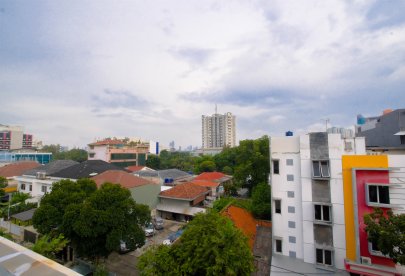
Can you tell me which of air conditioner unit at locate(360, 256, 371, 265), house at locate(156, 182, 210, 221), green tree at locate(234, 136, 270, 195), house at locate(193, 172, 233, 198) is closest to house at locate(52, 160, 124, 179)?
house at locate(156, 182, 210, 221)

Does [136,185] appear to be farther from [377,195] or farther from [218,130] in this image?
[218,130]

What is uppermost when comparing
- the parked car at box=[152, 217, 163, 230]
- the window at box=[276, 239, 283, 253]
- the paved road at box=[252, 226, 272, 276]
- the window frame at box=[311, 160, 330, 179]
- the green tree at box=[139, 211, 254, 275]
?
the window frame at box=[311, 160, 330, 179]

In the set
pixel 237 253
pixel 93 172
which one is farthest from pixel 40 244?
pixel 93 172

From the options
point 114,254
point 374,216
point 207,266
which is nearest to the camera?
point 207,266

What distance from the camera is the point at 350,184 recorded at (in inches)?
487

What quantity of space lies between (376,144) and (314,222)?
14.8 meters

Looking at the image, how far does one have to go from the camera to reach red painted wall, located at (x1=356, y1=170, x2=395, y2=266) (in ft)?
37.4

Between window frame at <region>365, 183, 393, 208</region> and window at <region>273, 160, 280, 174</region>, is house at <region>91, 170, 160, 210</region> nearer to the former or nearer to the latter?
window at <region>273, 160, 280, 174</region>

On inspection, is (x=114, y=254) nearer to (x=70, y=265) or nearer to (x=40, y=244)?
(x=70, y=265)

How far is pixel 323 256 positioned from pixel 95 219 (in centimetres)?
1380

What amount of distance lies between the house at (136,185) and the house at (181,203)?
1018 mm

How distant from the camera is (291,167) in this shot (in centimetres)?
1422

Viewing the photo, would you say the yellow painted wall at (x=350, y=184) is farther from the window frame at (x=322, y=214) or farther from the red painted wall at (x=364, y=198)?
the window frame at (x=322, y=214)

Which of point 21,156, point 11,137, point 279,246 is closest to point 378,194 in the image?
point 279,246
